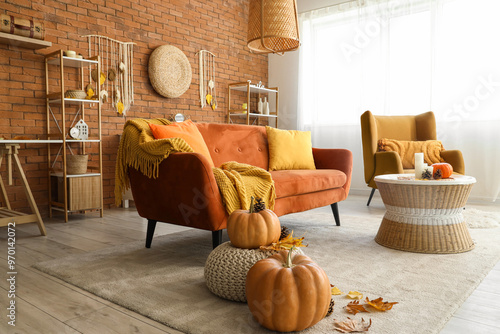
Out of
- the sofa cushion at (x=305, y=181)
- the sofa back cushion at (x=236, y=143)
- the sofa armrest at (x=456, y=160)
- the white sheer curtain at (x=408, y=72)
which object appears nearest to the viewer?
the sofa cushion at (x=305, y=181)

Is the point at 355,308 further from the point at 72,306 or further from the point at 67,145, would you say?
the point at 67,145

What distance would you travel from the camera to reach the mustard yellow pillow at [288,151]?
10.1 ft

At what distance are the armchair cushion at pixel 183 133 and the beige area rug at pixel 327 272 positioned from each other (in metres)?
0.62

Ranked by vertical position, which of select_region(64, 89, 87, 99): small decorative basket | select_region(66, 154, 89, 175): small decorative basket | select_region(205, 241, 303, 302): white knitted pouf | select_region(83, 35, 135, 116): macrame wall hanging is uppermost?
select_region(83, 35, 135, 116): macrame wall hanging

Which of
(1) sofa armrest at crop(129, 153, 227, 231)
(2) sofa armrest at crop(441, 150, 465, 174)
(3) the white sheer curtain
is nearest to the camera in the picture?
(1) sofa armrest at crop(129, 153, 227, 231)

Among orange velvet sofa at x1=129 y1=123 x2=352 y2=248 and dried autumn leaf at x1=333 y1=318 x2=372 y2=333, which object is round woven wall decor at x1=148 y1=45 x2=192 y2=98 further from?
dried autumn leaf at x1=333 y1=318 x2=372 y2=333

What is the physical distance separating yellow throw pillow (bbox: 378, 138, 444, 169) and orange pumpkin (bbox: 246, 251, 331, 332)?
2.94 metres

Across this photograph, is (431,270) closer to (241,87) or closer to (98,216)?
(98,216)

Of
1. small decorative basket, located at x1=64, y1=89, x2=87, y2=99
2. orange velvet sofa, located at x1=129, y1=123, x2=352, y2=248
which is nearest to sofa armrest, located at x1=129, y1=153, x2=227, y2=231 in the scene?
orange velvet sofa, located at x1=129, y1=123, x2=352, y2=248

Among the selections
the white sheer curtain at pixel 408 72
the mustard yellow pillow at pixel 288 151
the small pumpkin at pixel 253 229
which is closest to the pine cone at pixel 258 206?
the small pumpkin at pixel 253 229

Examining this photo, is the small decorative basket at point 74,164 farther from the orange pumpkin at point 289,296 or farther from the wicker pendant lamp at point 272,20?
the orange pumpkin at point 289,296

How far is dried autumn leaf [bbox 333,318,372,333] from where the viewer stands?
1.27 meters

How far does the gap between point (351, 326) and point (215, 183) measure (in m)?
0.98

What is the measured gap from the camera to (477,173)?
4.32 metres
